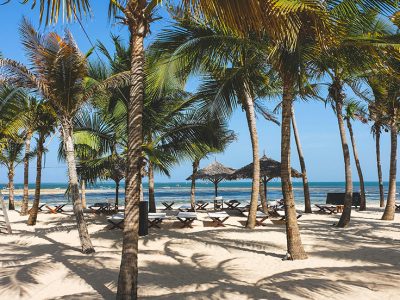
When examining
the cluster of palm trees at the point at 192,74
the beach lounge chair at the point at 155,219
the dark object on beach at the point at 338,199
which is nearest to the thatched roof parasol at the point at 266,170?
the cluster of palm trees at the point at 192,74

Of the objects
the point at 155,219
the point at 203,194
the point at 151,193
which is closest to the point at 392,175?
the point at 155,219

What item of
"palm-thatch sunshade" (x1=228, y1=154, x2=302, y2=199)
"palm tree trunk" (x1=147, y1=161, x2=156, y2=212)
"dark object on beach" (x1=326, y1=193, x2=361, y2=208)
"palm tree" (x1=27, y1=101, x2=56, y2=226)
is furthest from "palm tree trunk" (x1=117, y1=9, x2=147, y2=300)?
"dark object on beach" (x1=326, y1=193, x2=361, y2=208)

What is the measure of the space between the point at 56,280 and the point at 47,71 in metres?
4.82

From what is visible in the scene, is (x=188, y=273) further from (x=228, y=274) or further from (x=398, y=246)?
(x=398, y=246)

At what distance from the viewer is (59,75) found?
8.38 m

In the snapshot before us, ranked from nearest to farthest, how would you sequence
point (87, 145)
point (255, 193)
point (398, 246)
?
point (398, 246) → point (255, 193) → point (87, 145)

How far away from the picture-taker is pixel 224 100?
8891mm

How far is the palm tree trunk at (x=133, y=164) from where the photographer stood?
457cm

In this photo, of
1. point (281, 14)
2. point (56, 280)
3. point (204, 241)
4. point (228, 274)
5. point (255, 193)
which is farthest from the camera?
point (255, 193)

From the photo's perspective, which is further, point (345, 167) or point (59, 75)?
point (345, 167)

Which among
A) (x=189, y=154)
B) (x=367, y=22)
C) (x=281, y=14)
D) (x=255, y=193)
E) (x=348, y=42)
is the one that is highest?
(x=367, y=22)

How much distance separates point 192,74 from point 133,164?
4239mm

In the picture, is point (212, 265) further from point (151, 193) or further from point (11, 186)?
point (11, 186)

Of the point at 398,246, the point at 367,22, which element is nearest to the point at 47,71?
the point at 367,22
